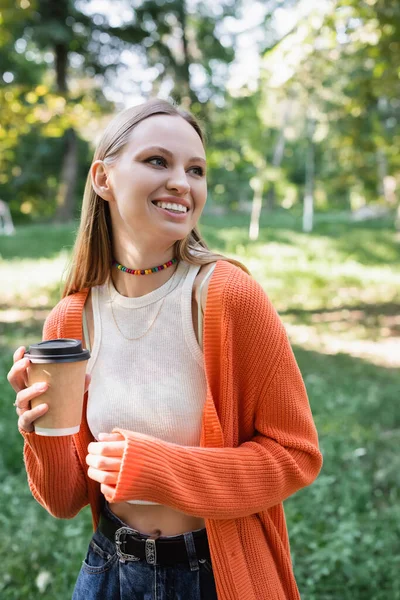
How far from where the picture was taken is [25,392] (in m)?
1.31

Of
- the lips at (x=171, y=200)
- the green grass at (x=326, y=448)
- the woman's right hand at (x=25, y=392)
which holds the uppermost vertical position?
the lips at (x=171, y=200)

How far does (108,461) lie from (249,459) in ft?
1.01

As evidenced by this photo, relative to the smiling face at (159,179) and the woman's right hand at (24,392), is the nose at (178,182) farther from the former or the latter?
the woman's right hand at (24,392)

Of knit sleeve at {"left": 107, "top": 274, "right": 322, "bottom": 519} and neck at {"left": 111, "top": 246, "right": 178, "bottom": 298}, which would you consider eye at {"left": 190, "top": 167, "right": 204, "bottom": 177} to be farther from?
knit sleeve at {"left": 107, "top": 274, "right": 322, "bottom": 519}

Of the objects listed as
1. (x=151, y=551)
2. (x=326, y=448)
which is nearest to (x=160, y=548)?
(x=151, y=551)

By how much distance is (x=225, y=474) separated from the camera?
1300 millimetres

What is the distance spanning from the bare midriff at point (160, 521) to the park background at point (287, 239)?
135cm

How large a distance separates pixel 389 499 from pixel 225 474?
3187 mm

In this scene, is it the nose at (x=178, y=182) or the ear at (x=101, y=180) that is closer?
the nose at (x=178, y=182)

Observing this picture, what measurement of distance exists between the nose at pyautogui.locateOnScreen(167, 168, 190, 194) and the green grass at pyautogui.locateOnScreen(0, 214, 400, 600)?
1768 millimetres

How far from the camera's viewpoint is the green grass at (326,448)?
3.26 meters

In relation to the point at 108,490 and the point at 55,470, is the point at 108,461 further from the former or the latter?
the point at 55,470

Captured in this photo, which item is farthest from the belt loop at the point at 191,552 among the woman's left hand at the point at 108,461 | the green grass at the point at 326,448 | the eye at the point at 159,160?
the green grass at the point at 326,448

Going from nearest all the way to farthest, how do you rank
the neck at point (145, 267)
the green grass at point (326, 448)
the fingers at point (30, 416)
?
the fingers at point (30, 416)
the neck at point (145, 267)
the green grass at point (326, 448)
